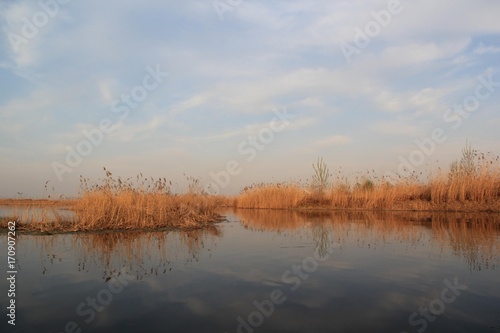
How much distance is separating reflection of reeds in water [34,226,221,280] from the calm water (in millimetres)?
28

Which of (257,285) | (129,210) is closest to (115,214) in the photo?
(129,210)

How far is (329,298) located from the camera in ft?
15.8

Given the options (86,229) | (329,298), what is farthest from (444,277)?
(86,229)

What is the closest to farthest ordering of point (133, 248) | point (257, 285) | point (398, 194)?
1. point (257, 285)
2. point (133, 248)
3. point (398, 194)

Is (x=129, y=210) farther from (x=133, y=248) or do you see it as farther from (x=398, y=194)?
(x=398, y=194)

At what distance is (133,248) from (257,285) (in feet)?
13.8

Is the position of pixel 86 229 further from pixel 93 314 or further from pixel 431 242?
pixel 431 242

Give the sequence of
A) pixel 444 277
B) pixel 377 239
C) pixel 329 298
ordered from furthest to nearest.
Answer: pixel 377 239 → pixel 444 277 → pixel 329 298

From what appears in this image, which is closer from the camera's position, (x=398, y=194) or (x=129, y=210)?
(x=129, y=210)

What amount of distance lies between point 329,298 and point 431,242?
5.72 meters

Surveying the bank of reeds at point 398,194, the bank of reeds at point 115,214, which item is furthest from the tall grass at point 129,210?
the bank of reeds at point 398,194

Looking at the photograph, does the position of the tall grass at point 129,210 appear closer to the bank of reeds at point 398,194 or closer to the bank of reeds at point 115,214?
the bank of reeds at point 115,214

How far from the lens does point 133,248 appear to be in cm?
852

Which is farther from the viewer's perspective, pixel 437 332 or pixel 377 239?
pixel 377 239
